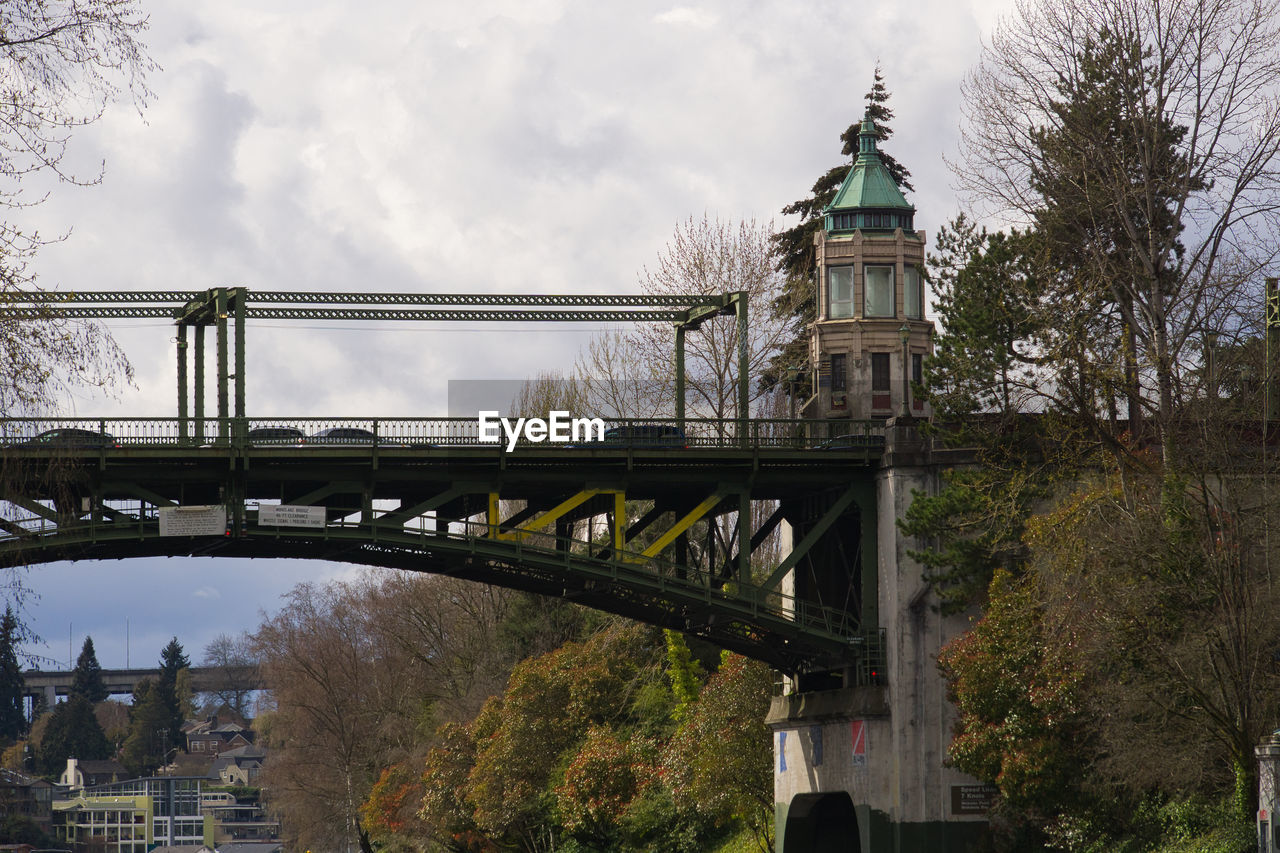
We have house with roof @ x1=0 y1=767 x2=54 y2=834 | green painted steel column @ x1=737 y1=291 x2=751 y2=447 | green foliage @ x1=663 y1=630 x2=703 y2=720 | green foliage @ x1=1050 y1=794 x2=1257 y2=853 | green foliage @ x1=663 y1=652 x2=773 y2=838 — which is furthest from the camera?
house with roof @ x1=0 y1=767 x2=54 y2=834

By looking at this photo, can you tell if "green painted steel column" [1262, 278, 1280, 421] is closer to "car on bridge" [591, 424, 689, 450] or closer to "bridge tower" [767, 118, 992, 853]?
"bridge tower" [767, 118, 992, 853]

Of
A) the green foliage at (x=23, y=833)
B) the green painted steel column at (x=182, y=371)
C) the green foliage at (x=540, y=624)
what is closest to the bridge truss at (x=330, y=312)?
the green painted steel column at (x=182, y=371)

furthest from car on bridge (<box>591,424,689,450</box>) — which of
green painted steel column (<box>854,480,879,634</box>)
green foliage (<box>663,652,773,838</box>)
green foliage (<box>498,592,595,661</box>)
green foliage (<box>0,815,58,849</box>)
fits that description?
green foliage (<box>0,815,58,849</box>)

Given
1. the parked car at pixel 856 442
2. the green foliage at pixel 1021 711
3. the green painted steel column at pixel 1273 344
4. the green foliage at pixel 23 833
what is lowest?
the green foliage at pixel 23 833

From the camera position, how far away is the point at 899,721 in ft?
148

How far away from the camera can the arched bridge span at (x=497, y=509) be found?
44.9 metres

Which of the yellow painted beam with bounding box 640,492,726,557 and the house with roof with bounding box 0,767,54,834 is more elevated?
the yellow painted beam with bounding box 640,492,726,557

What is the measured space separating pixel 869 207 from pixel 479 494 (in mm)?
20544

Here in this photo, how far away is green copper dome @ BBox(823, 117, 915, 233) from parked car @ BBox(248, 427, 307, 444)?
23368 millimetres

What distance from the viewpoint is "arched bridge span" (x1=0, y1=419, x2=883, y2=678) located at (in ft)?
147

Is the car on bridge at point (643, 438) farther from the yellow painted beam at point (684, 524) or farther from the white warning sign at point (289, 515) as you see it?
the white warning sign at point (289, 515)

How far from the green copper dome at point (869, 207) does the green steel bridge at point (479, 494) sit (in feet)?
37.3

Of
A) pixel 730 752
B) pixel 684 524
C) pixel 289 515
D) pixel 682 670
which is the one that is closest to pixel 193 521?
pixel 289 515

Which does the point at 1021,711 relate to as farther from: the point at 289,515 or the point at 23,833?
the point at 23,833
